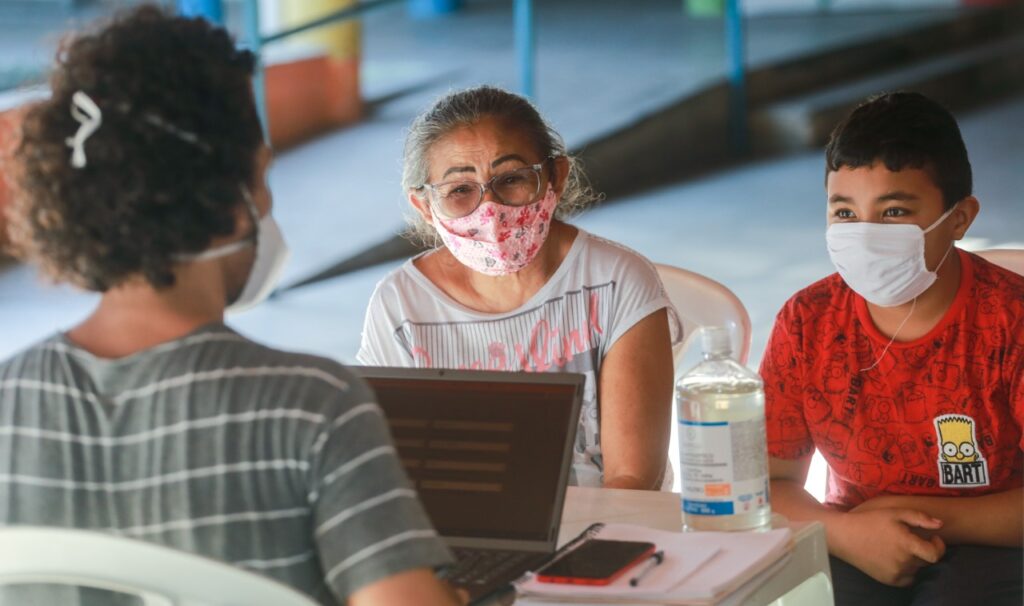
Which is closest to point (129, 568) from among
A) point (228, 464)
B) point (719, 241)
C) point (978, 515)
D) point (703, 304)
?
point (228, 464)

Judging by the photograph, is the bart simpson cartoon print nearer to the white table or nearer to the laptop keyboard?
the white table

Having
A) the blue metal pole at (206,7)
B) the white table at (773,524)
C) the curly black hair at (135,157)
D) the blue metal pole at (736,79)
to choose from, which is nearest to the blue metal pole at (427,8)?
the blue metal pole at (736,79)

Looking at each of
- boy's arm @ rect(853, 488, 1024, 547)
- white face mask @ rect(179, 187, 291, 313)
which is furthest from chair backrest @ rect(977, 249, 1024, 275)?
white face mask @ rect(179, 187, 291, 313)

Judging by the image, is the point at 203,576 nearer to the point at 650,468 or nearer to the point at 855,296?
the point at 650,468

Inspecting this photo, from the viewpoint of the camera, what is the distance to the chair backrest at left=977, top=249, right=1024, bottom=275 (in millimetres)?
2609

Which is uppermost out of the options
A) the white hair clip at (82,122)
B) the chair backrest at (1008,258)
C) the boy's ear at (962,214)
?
the white hair clip at (82,122)

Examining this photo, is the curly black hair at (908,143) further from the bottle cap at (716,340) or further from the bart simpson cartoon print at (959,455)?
the bottle cap at (716,340)

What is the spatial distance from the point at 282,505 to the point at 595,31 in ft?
32.0

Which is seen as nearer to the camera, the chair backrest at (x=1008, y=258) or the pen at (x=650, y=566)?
the pen at (x=650, y=566)

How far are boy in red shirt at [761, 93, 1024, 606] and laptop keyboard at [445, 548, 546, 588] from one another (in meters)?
0.64

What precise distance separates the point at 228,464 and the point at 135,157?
11.3 inches

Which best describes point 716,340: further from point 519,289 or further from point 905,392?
point 519,289

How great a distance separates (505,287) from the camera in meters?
2.46

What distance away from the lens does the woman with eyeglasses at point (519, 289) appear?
2.37 m
